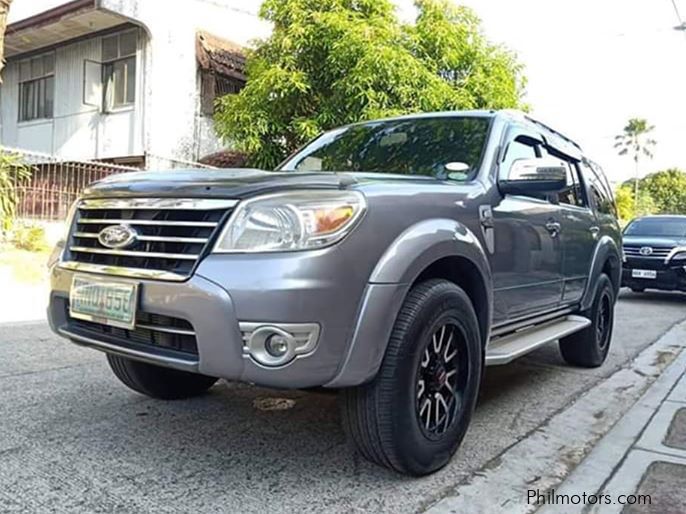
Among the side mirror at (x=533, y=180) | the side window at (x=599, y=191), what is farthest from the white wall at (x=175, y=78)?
the side mirror at (x=533, y=180)

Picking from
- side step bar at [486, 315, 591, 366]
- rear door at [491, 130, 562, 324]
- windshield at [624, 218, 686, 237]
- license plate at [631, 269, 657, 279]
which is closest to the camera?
side step bar at [486, 315, 591, 366]

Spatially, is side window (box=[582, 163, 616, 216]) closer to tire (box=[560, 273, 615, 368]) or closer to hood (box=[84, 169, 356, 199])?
tire (box=[560, 273, 615, 368])

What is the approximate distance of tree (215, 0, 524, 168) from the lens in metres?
10.2

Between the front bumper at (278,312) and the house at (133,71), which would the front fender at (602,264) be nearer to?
the front bumper at (278,312)

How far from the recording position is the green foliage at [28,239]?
9.42 m

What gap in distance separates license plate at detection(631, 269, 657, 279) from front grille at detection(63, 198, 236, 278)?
31.3 ft

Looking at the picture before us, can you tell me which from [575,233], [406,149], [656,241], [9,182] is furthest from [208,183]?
[656,241]

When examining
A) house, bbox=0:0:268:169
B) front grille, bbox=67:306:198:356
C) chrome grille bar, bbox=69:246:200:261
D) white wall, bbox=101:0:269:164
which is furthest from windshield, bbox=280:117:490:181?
white wall, bbox=101:0:269:164

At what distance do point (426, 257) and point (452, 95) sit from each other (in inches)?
340

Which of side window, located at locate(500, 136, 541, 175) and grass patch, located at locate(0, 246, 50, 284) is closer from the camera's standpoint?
side window, located at locate(500, 136, 541, 175)

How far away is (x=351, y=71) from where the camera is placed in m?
10.3

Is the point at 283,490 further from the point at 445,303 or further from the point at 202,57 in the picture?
the point at 202,57

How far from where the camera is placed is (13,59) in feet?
54.8

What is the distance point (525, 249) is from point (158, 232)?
2.09 meters
